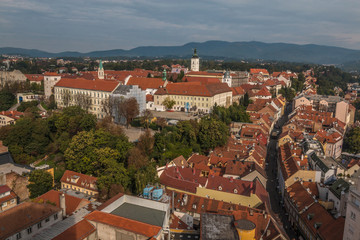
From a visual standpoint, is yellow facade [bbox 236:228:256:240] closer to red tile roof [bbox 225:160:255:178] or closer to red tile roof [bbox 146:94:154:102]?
red tile roof [bbox 225:160:255:178]

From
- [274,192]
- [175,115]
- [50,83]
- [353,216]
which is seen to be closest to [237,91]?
[175,115]

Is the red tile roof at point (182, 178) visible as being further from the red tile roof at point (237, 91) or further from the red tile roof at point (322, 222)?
the red tile roof at point (237, 91)

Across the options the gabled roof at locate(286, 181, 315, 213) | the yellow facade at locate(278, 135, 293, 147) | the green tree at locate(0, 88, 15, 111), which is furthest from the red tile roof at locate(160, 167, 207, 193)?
the green tree at locate(0, 88, 15, 111)

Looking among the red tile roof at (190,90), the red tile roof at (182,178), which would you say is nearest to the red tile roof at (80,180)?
the red tile roof at (182,178)

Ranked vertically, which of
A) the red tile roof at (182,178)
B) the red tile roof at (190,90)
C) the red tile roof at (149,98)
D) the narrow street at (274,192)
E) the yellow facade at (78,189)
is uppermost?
the red tile roof at (190,90)

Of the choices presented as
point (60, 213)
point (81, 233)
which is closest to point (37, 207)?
point (60, 213)

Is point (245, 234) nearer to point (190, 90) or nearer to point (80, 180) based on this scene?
point (80, 180)
